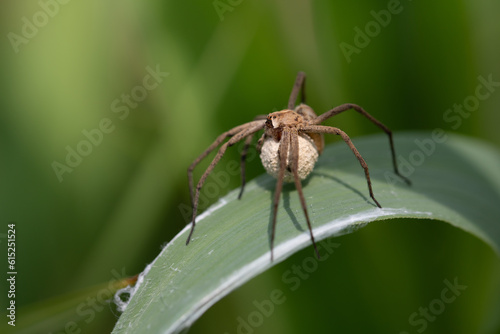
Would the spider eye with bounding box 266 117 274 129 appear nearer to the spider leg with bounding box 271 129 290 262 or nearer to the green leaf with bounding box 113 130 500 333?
the spider leg with bounding box 271 129 290 262

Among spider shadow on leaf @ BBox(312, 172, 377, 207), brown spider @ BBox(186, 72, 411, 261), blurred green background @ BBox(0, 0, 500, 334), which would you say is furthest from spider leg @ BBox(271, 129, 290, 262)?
blurred green background @ BBox(0, 0, 500, 334)

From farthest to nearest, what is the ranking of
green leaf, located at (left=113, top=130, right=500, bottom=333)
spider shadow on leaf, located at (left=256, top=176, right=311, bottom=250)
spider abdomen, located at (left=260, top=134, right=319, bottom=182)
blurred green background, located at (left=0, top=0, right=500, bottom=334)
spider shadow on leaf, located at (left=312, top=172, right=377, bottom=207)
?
blurred green background, located at (left=0, top=0, right=500, bottom=334) → spider abdomen, located at (left=260, top=134, right=319, bottom=182) → spider shadow on leaf, located at (left=312, top=172, right=377, bottom=207) → spider shadow on leaf, located at (left=256, top=176, right=311, bottom=250) → green leaf, located at (left=113, top=130, right=500, bottom=333)

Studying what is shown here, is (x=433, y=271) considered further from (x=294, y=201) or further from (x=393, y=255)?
(x=294, y=201)

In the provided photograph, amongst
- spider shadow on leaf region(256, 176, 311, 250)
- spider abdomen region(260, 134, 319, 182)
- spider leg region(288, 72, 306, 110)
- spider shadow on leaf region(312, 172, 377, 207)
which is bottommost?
spider shadow on leaf region(312, 172, 377, 207)

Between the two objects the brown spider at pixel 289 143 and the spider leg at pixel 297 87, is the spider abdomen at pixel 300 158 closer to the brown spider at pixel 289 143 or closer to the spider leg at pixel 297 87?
the brown spider at pixel 289 143

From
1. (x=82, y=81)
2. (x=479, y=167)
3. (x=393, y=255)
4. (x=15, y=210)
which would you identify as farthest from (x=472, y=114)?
(x=15, y=210)

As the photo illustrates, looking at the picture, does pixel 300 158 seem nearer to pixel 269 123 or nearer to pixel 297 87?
pixel 269 123
